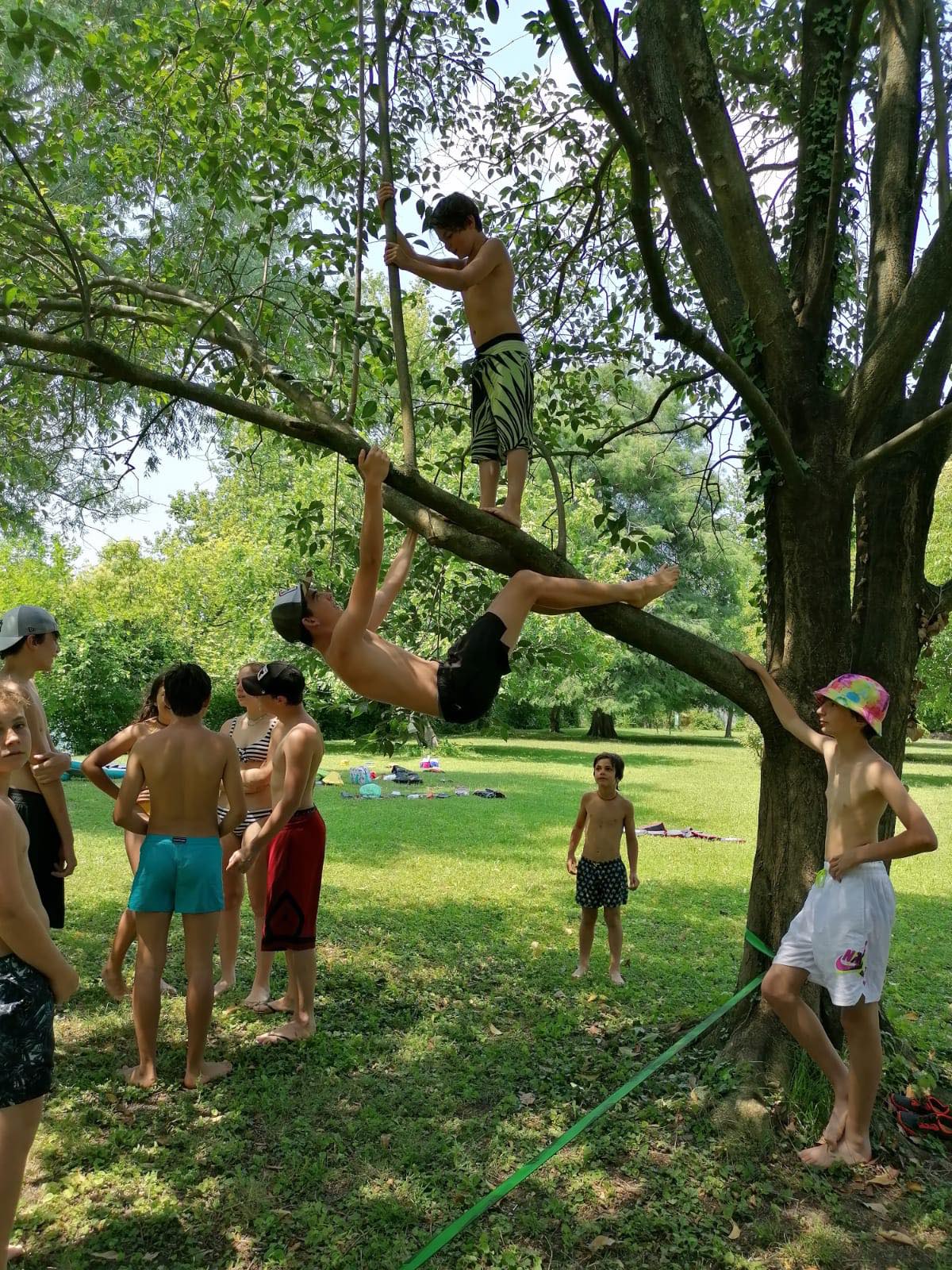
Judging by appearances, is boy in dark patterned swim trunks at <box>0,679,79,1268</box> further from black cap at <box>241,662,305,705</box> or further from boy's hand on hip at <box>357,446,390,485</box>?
black cap at <box>241,662,305,705</box>

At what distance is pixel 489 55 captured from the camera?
20.2ft

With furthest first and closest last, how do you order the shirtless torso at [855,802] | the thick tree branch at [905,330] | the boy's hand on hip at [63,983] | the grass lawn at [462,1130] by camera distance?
the thick tree branch at [905,330] → the shirtless torso at [855,802] → the grass lawn at [462,1130] → the boy's hand on hip at [63,983]

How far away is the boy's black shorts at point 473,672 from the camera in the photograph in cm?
361

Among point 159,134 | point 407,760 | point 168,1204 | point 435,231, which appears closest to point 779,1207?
point 168,1204

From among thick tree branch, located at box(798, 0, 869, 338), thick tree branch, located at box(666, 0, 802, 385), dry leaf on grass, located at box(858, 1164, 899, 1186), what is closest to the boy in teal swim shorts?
dry leaf on grass, located at box(858, 1164, 899, 1186)

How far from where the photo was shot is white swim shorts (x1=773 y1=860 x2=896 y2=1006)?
3.63 meters

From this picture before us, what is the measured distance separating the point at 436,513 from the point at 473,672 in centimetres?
67

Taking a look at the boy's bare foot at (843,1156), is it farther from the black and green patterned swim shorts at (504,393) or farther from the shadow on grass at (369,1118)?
the black and green patterned swim shorts at (504,393)

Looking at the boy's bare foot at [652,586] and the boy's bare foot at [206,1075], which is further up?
the boy's bare foot at [652,586]

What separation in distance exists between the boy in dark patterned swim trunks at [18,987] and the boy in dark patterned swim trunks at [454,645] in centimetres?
126

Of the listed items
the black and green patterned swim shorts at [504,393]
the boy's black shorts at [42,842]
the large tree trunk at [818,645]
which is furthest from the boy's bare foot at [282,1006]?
the black and green patterned swim shorts at [504,393]

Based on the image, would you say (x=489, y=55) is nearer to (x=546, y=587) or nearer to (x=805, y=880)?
(x=546, y=587)

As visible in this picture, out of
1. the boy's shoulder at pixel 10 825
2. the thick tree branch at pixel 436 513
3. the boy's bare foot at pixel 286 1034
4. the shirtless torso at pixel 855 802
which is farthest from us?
the boy's bare foot at pixel 286 1034

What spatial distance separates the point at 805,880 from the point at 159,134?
5.78m
